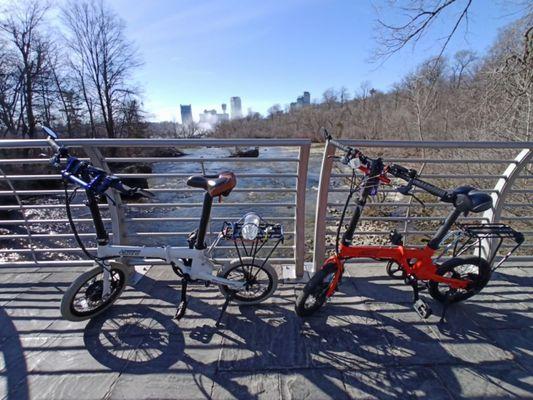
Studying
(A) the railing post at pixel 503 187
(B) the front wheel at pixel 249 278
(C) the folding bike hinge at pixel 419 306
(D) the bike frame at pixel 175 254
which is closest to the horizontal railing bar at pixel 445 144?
(A) the railing post at pixel 503 187

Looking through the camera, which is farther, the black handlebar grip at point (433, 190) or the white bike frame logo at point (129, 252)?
the white bike frame logo at point (129, 252)

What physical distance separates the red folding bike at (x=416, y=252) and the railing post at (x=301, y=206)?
27 centimetres

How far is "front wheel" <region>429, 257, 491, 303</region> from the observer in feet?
7.45

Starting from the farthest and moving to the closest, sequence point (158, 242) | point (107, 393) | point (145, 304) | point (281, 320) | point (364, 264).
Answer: point (158, 242), point (364, 264), point (145, 304), point (281, 320), point (107, 393)

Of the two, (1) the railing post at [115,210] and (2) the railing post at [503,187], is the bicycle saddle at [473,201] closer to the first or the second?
(2) the railing post at [503,187]

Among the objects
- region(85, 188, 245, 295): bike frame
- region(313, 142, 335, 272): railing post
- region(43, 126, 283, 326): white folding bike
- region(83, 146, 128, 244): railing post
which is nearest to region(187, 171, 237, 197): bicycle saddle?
region(43, 126, 283, 326): white folding bike

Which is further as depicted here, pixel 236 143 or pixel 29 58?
pixel 29 58

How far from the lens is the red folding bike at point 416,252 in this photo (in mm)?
1994

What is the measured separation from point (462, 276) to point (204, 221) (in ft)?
7.18

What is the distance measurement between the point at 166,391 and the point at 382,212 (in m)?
8.11

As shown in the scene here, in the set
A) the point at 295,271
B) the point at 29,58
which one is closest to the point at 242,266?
the point at 295,271

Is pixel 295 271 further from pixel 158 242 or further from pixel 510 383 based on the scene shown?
pixel 158 242

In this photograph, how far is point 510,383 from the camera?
168cm

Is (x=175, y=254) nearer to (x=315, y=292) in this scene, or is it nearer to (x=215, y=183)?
(x=215, y=183)
